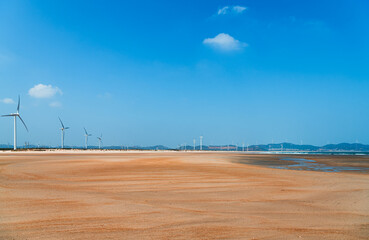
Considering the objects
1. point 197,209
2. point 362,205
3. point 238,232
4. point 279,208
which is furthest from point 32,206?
point 362,205

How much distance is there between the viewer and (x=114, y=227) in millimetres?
5102

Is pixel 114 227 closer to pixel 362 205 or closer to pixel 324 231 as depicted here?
pixel 324 231

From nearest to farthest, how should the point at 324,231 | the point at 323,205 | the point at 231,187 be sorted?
the point at 324,231
the point at 323,205
the point at 231,187

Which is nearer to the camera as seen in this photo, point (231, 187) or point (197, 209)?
point (197, 209)

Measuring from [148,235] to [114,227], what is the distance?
0.87 metres

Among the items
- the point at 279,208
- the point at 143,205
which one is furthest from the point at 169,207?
the point at 279,208

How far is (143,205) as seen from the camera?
7.00 meters

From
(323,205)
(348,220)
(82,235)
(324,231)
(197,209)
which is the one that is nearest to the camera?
(82,235)

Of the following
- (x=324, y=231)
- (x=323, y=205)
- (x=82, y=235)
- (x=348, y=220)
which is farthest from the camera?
(x=323, y=205)

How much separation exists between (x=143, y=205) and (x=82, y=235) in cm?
247

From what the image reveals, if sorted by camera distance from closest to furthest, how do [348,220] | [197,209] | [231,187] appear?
[348,220] < [197,209] < [231,187]

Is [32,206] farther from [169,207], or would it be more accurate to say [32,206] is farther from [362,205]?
[362,205]

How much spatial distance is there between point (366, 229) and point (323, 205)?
7.25ft

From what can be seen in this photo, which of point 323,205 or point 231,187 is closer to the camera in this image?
point 323,205
